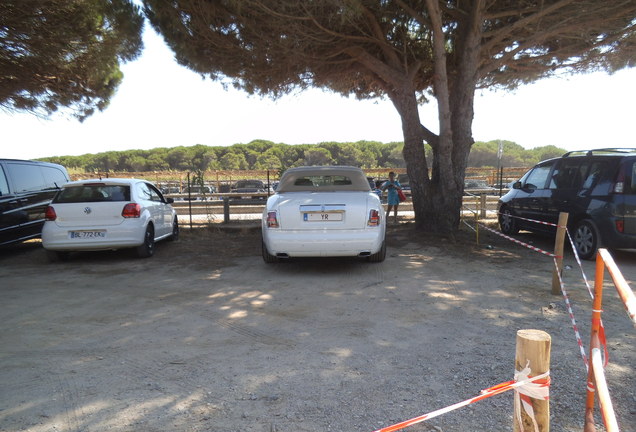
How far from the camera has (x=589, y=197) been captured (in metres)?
7.45

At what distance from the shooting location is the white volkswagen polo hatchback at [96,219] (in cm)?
744

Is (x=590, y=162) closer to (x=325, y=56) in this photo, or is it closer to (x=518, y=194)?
(x=518, y=194)

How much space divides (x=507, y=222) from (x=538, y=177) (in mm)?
1553

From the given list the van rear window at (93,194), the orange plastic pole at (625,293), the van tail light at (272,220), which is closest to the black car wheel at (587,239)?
the van tail light at (272,220)

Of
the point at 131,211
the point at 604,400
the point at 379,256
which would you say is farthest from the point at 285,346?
the point at 131,211

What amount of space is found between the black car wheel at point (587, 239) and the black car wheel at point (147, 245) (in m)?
7.91

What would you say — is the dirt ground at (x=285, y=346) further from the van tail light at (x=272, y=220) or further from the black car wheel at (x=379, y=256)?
the van tail light at (x=272, y=220)

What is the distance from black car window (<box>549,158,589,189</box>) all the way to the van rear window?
8294mm

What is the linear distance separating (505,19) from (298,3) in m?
5.76

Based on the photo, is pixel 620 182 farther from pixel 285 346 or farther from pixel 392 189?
pixel 285 346

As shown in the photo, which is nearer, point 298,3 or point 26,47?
point 298,3

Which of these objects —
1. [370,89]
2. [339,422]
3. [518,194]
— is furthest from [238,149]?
[339,422]

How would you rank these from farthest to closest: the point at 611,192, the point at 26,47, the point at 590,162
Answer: the point at 26,47
the point at 590,162
the point at 611,192

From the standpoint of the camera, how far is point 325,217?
634cm
